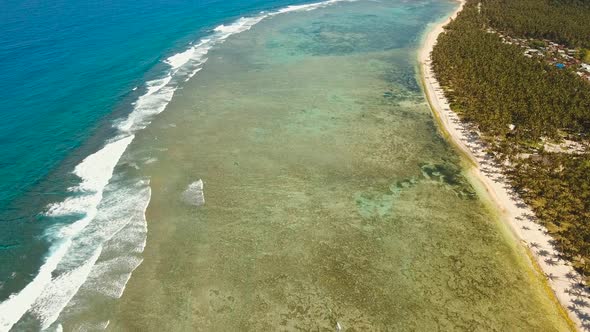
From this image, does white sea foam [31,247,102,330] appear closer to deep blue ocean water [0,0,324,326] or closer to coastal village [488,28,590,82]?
deep blue ocean water [0,0,324,326]

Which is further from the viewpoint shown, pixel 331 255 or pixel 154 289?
pixel 331 255

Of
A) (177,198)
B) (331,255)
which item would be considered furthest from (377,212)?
(177,198)

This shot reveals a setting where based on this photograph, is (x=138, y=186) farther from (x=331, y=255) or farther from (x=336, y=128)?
(x=336, y=128)

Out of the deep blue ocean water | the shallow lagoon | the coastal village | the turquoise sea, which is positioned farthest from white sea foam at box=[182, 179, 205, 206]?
the coastal village

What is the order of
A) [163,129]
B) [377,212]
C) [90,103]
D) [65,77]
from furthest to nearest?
[65,77] < [90,103] < [163,129] < [377,212]

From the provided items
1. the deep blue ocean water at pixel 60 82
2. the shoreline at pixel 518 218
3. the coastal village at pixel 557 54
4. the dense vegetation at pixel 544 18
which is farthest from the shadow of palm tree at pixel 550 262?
the dense vegetation at pixel 544 18
